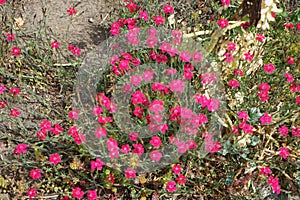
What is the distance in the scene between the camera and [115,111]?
2.83m

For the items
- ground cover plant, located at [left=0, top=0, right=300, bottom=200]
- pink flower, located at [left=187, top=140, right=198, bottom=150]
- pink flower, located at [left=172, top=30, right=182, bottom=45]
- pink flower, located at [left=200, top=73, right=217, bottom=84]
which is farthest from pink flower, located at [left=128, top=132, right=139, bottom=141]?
pink flower, located at [left=172, top=30, right=182, bottom=45]

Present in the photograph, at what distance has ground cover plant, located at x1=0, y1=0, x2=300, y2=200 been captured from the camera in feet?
8.96

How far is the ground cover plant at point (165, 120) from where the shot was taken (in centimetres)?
273

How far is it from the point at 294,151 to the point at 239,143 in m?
0.41

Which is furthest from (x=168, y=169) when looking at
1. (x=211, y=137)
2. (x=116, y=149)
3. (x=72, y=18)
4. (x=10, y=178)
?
(x=72, y=18)

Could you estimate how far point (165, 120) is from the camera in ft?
9.27

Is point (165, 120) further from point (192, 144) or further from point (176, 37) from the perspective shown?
point (176, 37)

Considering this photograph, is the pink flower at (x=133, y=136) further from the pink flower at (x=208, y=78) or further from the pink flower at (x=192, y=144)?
the pink flower at (x=208, y=78)

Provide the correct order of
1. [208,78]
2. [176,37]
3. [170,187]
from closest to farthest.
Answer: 1. [170,187]
2. [208,78]
3. [176,37]

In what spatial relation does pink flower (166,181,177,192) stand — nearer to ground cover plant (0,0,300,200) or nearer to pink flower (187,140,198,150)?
ground cover plant (0,0,300,200)

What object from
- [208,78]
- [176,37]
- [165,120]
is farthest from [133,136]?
[176,37]

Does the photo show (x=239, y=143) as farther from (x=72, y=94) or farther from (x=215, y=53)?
(x=72, y=94)

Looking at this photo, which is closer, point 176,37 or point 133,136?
point 133,136

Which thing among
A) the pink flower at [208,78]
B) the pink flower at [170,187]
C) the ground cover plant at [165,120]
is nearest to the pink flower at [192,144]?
the ground cover plant at [165,120]
